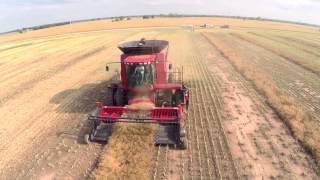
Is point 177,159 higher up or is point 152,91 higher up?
point 152,91

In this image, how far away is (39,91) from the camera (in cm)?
1828

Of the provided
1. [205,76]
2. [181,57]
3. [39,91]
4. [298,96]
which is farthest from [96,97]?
[181,57]

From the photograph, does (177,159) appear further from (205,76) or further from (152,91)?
(205,76)

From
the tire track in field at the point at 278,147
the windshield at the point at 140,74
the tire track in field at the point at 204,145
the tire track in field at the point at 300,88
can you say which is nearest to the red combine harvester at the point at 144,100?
the windshield at the point at 140,74

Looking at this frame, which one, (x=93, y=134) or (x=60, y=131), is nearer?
(x=93, y=134)

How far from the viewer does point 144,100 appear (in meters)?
12.0

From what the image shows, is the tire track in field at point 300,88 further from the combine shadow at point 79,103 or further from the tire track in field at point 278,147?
the combine shadow at point 79,103

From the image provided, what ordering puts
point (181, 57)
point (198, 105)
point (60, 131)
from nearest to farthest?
point (60, 131)
point (198, 105)
point (181, 57)

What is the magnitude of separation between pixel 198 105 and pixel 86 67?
1302cm

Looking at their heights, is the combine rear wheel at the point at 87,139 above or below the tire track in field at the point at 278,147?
above

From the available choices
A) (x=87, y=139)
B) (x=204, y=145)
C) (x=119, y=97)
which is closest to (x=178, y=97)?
(x=119, y=97)

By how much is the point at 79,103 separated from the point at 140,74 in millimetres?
4730

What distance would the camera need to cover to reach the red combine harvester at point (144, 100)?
34.5 ft

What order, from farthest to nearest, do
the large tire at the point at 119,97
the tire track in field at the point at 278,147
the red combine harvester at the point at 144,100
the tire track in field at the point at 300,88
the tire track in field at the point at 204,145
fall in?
the tire track in field at the point at 300,88 → the large tire at the point at 119,97 → the red combine harvester at the point at 144,100 → the tire track in field at the point at 278,147 → the tire track in field at the point at 204,145
